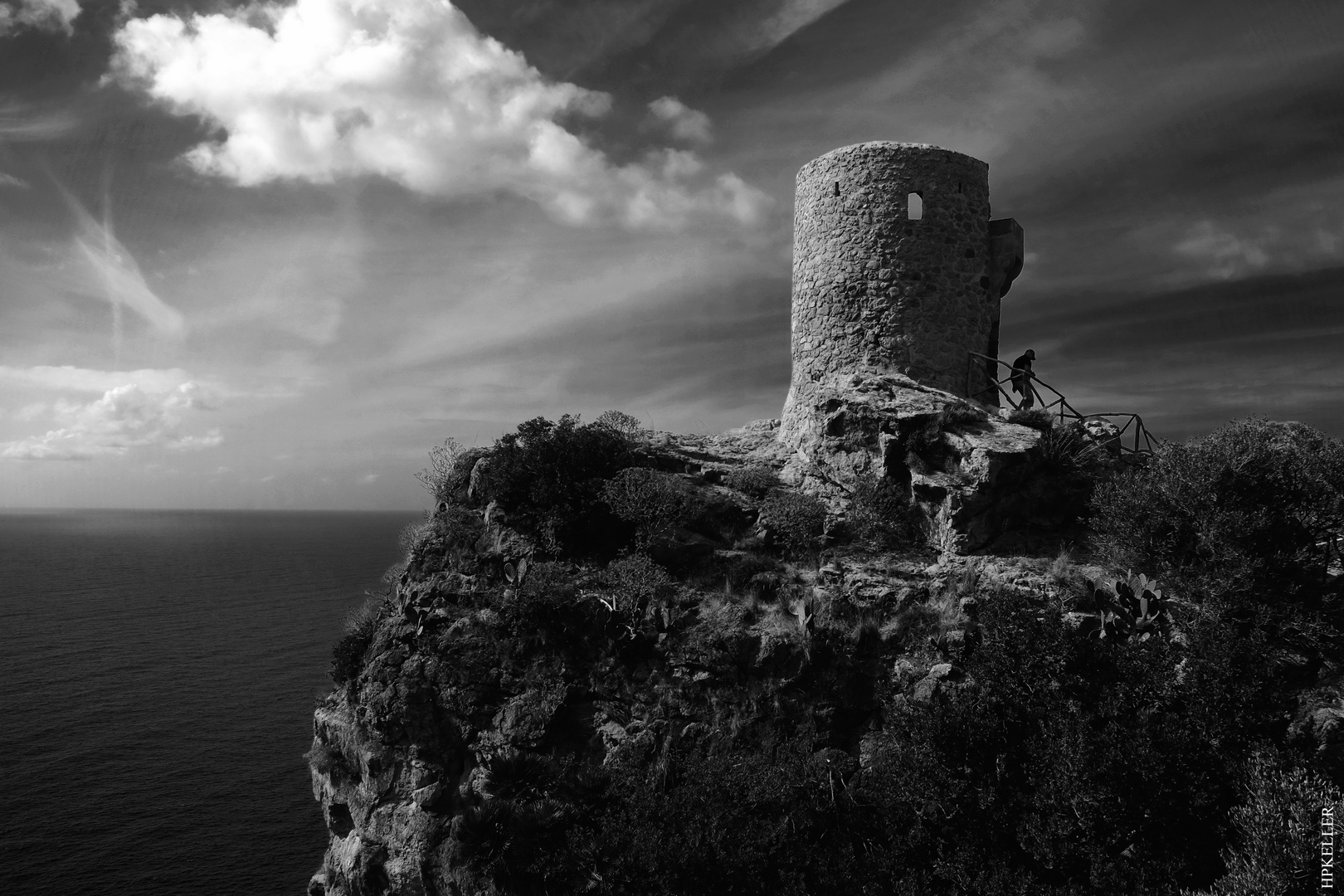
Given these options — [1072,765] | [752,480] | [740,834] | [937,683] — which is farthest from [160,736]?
[1072,765]

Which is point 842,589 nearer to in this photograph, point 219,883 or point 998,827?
point 998,827

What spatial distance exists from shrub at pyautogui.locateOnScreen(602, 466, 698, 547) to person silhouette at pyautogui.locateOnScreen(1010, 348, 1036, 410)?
29.4 ft

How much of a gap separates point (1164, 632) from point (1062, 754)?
13.0ft

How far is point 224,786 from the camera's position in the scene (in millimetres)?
36562

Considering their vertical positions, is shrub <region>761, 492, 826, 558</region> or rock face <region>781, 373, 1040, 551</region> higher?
rock face <region>781, 373, 1040, 551</region>

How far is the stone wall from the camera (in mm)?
18953

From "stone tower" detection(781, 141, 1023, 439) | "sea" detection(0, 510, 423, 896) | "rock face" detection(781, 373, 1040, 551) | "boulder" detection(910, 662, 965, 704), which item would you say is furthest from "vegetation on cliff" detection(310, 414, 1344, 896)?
"sea" detection(0, 510, 423, 896)

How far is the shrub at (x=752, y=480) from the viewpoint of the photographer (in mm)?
18500

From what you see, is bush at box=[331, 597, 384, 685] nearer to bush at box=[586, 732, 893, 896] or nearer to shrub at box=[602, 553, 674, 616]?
shrub at box=[602, 553, 674, 616]

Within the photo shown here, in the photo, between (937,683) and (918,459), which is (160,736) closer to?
(918,459)

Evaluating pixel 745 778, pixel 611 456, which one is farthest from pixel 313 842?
pixel 745 778

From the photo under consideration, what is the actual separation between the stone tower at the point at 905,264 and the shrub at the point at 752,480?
3127 mm

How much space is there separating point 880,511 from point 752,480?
3183 mm

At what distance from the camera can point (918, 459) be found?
676 inches
